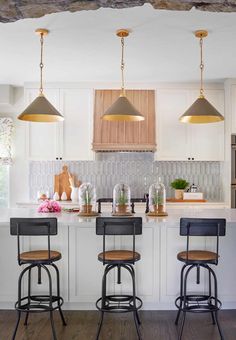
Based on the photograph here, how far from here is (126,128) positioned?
5.89 metres

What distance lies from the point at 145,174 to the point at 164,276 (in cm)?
268

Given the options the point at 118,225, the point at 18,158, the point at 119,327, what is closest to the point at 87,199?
the point at 118,225

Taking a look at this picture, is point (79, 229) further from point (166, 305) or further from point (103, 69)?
point (103, 69)

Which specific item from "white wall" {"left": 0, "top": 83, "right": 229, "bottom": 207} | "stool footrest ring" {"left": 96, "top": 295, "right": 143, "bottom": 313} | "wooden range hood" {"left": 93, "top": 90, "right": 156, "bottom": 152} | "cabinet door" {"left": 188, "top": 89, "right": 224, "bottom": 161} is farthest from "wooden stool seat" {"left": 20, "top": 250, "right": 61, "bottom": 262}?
"cabinet door" {"left": 188, "top": 89, "right": 224, "bottom": 161}

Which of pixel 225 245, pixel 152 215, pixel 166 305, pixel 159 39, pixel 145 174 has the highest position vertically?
pixel 159 39

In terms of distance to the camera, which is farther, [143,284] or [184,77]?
[184,77]

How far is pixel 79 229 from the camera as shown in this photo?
12.3ft

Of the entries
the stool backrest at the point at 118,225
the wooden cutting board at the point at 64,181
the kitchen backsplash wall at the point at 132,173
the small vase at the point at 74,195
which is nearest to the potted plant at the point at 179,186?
the kitchen backsplash wall at the point at 132,173

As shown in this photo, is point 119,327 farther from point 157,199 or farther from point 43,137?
point 43,137

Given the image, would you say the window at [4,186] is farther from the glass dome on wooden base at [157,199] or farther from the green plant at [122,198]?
the glass dome on wooden base at [157,199]

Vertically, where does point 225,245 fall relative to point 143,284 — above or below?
above

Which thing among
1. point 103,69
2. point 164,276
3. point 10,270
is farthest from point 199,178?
point 10,270

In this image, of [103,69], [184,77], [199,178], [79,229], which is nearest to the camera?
[79,229]

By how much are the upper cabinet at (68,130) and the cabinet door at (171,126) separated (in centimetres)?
108
